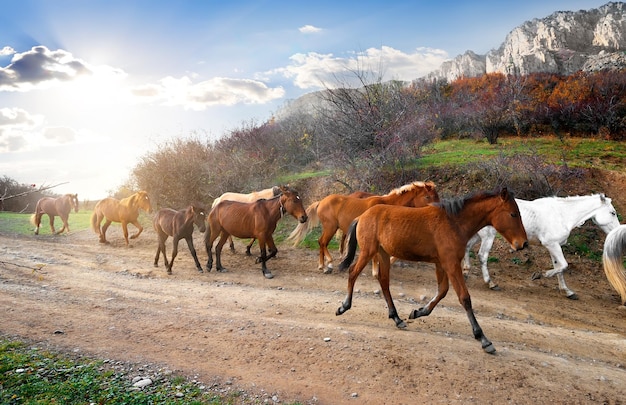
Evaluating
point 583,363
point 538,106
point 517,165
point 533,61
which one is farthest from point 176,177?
point 533,61

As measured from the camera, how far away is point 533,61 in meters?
56.2

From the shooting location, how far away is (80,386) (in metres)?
4.51

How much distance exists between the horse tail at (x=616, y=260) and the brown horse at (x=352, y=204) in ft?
11.4

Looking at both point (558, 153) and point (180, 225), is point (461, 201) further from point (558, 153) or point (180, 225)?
point (558, 153)

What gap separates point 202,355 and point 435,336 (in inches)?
131

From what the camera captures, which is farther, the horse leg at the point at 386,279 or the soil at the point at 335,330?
the horse leg at the point at 386,279

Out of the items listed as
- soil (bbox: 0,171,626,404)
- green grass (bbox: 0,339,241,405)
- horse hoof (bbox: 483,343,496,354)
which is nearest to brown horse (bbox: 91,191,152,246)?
soil (bbox: 0,171,626,404)

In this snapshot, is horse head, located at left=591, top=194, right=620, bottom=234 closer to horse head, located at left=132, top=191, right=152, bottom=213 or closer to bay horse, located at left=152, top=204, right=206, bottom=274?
bay horse, located at left=152, top=204, right=206, bottom=274

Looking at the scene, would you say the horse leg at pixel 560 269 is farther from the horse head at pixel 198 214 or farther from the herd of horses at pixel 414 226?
the horse head at pixel 198 214

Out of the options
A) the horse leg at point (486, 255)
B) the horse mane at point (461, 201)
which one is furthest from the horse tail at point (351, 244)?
the horse leg at point (486, 255)

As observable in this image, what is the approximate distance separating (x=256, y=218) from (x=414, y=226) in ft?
18.3

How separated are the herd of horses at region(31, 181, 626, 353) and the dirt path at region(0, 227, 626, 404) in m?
0.48

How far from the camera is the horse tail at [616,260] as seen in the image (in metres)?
7.51

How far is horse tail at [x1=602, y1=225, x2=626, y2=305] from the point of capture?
751 centimetres
